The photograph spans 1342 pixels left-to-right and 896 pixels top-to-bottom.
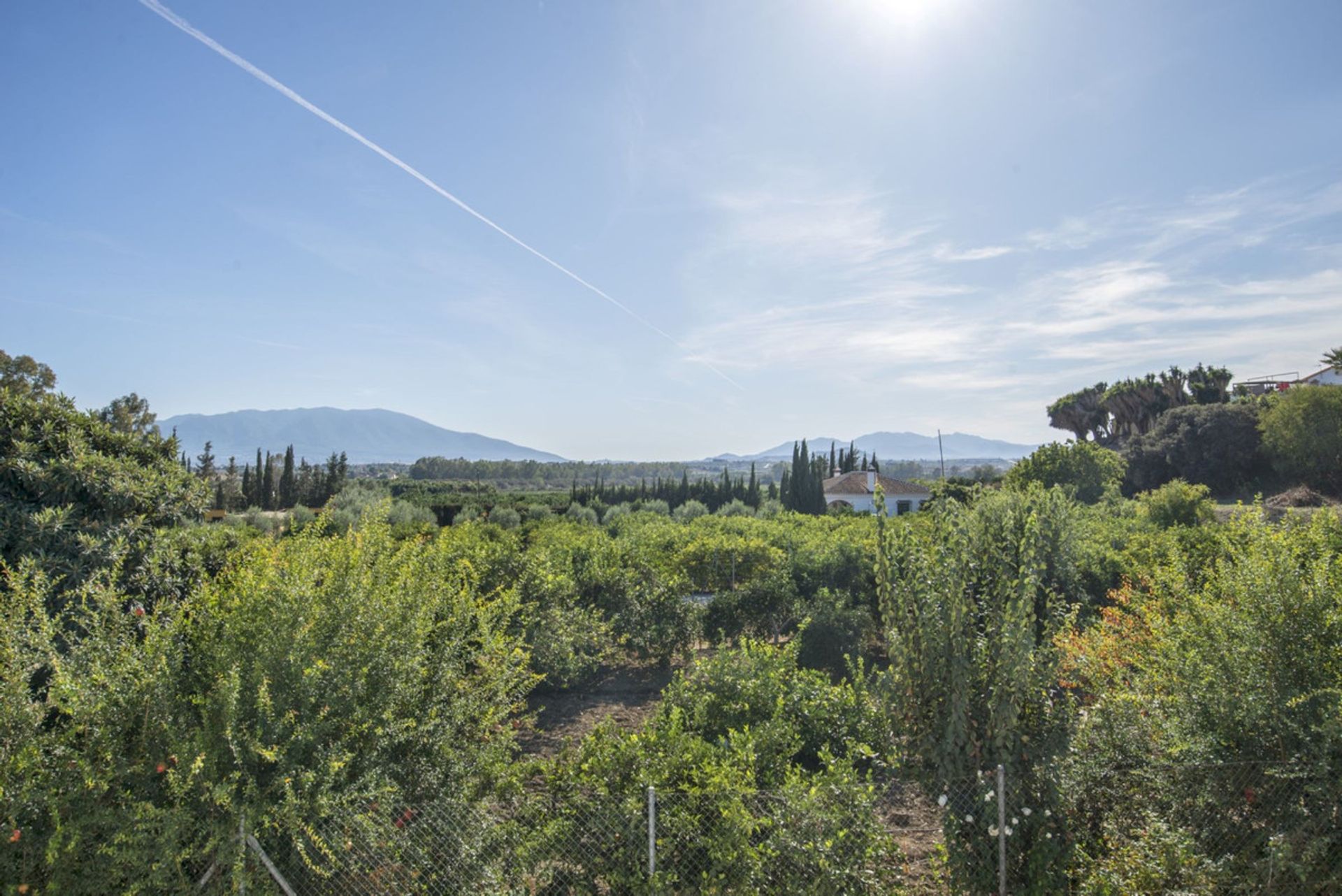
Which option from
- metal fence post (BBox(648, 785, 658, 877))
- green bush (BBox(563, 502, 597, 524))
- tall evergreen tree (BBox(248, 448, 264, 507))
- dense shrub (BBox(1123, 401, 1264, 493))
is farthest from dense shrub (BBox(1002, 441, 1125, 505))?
tall evergreen tree (BBox(248, 448, 264, 507))

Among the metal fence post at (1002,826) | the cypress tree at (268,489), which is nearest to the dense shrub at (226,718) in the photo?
the metal fence post at (1002,826)

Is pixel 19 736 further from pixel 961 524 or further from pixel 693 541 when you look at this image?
pixel 693 541

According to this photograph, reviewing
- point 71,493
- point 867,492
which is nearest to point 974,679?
point 71,493

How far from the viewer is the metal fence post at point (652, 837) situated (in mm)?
3996

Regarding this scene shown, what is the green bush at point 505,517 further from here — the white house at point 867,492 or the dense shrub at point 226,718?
the white house at point 867,492

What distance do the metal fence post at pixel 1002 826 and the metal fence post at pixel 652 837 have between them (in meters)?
2.14

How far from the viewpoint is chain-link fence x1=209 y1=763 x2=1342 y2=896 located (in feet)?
13.1

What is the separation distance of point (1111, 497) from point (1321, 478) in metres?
21.1

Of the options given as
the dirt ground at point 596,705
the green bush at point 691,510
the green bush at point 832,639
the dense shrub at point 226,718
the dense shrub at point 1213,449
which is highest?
the dense shrub at point 1213,449

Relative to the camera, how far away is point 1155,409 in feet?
181

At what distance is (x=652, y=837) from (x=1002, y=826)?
2.16m

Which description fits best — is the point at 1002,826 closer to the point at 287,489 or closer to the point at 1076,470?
the point at 1076,470

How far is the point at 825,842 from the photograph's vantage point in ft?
13.1

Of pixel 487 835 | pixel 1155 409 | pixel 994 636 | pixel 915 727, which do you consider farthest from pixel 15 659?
pixel 1155 409
